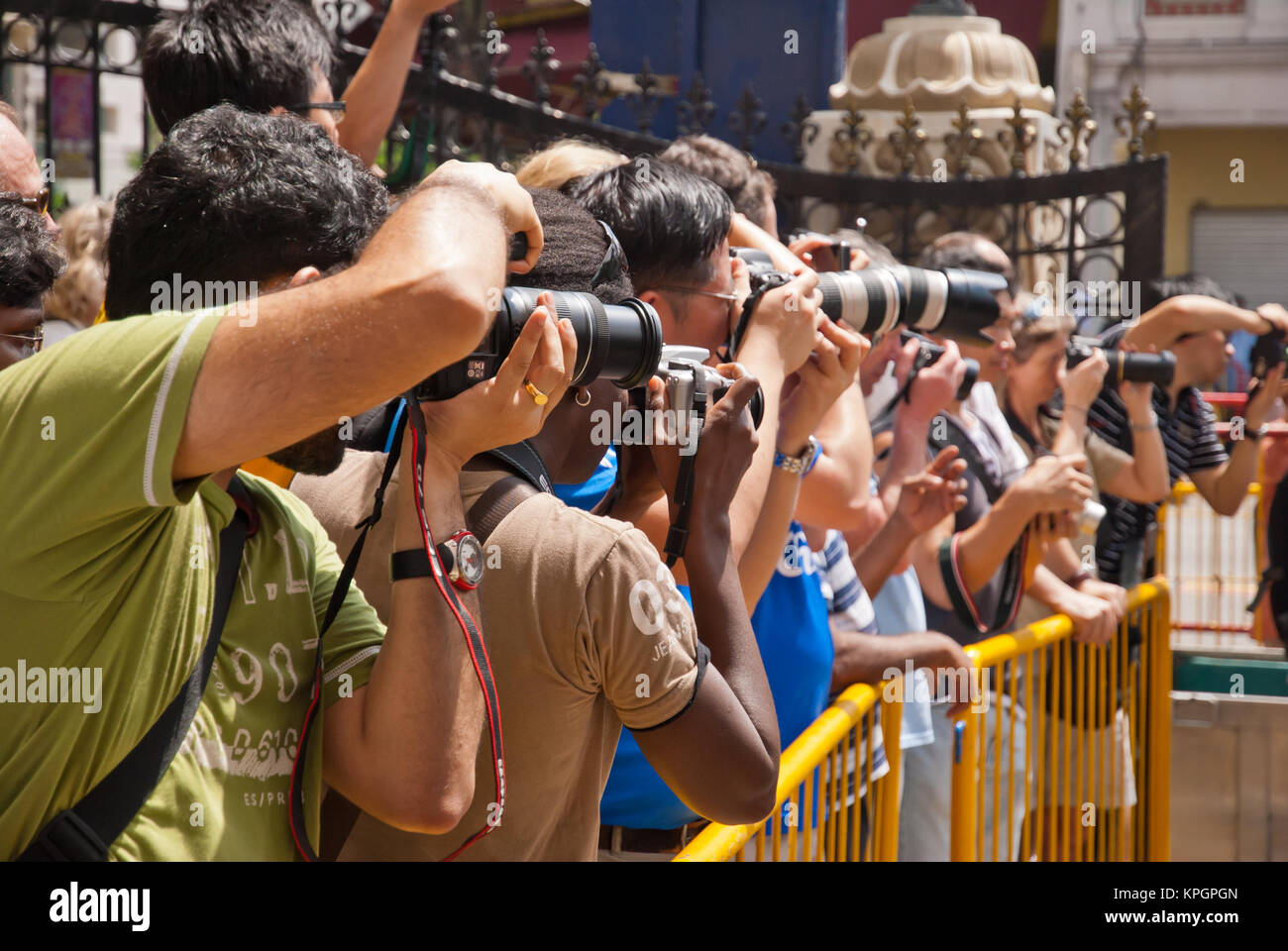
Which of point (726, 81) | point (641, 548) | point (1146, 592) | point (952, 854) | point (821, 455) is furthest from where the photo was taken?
point (726, 81)

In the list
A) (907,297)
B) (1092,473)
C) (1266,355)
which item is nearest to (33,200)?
(907,297)

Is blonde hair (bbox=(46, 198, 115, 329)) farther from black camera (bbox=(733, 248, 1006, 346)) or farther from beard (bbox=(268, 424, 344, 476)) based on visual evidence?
beard (bbox=(268, 424, 344, 476))

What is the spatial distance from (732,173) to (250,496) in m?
1.64

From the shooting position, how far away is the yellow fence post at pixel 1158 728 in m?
4.24

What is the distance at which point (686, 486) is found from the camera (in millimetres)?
1684

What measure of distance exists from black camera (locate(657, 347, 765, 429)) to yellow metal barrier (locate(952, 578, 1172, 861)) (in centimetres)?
140

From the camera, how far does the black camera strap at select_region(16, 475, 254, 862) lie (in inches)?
42.4

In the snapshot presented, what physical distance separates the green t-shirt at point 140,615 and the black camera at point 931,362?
178 cm

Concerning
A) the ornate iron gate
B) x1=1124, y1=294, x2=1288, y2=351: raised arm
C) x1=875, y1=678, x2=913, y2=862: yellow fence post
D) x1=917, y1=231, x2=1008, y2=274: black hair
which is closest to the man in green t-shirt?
x1=875, y1=678, x2=913, y2=862: yellow fence post
